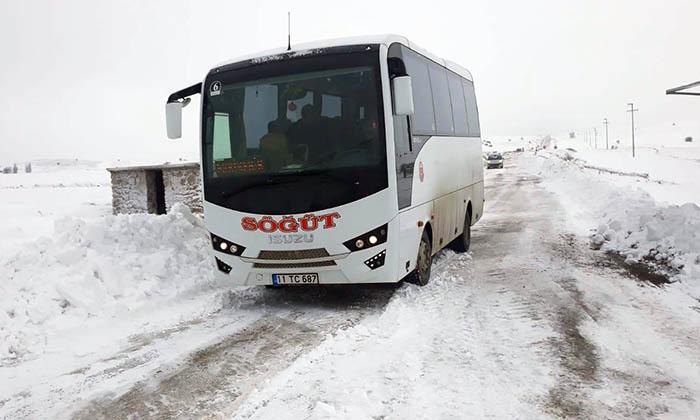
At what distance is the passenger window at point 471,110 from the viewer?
1168cm

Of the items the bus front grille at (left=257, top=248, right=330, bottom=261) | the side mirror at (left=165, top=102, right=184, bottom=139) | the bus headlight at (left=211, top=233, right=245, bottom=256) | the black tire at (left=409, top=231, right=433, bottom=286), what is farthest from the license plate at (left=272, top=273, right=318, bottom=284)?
the side mirror at (left=165, top=102, right=184, bottom=139)

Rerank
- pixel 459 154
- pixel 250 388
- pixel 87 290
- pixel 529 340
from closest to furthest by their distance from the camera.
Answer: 1. pixel 250 388
2. pixel 529 340
3. pixel 87 290
4. pixel 459 154

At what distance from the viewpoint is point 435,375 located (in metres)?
4.51

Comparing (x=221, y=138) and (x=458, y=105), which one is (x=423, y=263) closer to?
(x=221, y=138)

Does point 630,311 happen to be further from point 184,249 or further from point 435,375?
point 184,249

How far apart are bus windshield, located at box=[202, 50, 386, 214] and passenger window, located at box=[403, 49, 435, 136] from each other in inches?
44.0

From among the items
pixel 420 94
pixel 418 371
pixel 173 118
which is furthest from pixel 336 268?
pixel 173 118

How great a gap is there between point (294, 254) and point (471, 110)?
7.16 metres

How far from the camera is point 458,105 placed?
416 inches

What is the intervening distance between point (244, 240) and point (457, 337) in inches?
112

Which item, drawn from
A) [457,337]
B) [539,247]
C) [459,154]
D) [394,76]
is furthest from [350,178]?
[539,247]

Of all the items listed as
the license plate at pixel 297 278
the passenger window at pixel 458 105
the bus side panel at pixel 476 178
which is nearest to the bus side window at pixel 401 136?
the license plate at pixel 297 278

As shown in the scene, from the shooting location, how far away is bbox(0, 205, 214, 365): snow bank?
20.0 feet

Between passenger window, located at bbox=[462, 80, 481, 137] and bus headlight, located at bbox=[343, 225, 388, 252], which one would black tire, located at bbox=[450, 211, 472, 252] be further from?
bus headlight, located at bbox=[343, 225, 388, 252]
